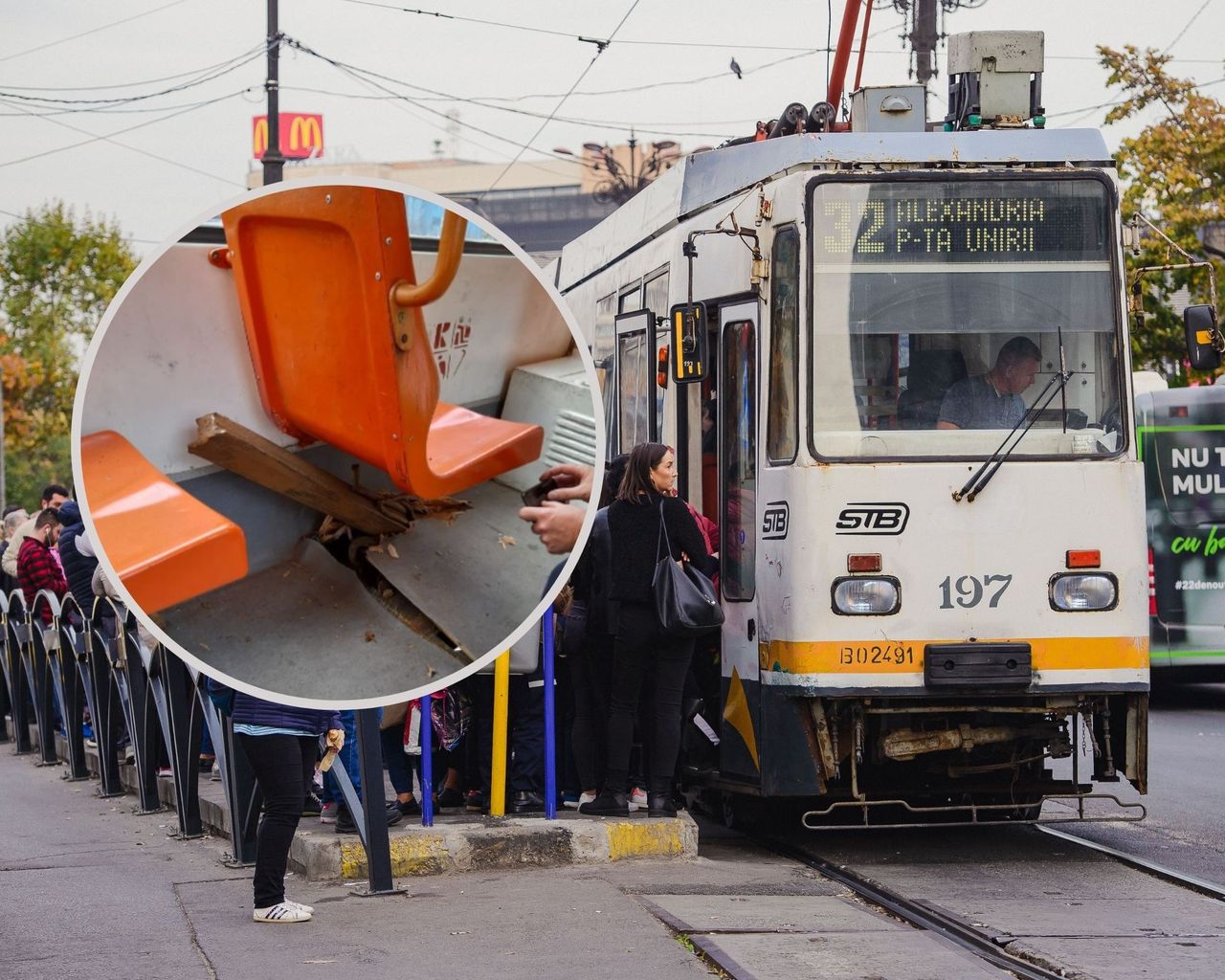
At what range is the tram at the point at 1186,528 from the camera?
51.8 feet

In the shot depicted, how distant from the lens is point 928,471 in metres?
7.80

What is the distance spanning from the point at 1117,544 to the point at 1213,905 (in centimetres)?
164

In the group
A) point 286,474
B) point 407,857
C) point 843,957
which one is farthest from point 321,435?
point 407,857

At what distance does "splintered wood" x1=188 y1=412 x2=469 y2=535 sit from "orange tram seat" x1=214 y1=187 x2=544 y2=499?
53 mm

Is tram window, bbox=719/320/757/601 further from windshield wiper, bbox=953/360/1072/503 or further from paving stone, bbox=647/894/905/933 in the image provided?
paving stone, bbox=647/894/905/933

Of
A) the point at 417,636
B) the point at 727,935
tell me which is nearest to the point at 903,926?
the point at 727,935

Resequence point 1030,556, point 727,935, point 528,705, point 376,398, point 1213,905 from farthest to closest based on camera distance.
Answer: point 528,705 → point 1030,556 → point 1213,905 → point 727,935 → point 376,398

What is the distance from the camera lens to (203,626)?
130 inches

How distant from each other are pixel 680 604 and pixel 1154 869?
7.81 feet

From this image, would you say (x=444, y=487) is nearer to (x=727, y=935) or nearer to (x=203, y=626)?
(x=203, y=626)

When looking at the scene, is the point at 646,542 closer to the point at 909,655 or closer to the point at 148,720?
the point at 909,655

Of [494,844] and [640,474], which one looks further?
[640,474]

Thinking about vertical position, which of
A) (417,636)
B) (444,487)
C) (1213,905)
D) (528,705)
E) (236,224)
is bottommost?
(1213,905)

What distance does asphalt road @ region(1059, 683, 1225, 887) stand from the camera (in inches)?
334
